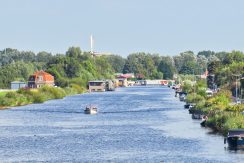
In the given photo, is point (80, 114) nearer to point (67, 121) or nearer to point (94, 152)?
point (67, 121)

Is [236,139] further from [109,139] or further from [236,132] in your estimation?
[109,139]

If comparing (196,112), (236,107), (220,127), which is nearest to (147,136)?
(220,127)

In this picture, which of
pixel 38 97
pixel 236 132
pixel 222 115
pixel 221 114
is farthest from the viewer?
pixel 38 97

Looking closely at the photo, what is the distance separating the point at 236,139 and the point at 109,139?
1687 cm

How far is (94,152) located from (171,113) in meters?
60.8

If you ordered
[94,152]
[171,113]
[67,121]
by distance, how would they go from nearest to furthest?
[94,152] → [67,121] → [171,113]

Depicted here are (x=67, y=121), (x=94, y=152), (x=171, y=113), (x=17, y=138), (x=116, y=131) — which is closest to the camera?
(x=94, y=152)

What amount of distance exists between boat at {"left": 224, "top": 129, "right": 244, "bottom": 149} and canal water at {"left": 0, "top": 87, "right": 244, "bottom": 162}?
881 mm

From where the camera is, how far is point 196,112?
400ft

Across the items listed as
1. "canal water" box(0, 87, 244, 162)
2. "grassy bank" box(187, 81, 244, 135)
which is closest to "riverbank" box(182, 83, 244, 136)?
"grassy bank" box(187, 81, 244, 135)

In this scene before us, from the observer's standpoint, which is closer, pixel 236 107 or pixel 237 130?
pixel 237 130

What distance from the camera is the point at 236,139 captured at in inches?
3034

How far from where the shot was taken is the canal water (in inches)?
2879

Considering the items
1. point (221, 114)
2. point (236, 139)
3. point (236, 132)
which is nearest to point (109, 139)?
point (221, 114)
